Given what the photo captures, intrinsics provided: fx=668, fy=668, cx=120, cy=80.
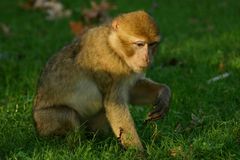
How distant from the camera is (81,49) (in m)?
5.90

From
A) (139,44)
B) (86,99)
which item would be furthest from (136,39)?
(86,99)

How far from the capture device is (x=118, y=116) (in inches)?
221

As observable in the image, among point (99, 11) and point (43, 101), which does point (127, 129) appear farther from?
point (99, 11)

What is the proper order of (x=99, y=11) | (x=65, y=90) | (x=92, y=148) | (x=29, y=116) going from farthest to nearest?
(x=99, y=11) < (x=29, y=116) < (x=65, y=90) < (x=92, y=148)

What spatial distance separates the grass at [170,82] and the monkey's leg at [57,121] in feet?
0.28

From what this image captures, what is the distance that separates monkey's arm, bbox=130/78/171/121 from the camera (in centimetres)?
585

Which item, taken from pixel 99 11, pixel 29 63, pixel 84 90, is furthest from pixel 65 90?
pixel 99 11

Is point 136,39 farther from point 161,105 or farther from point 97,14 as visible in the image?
point 97,14

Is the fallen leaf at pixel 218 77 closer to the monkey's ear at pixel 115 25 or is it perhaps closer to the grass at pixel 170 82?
the grass at pixel 170 82

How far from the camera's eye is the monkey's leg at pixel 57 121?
5.77 m

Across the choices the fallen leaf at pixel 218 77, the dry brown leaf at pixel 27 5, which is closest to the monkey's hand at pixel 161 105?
the fallen leaf at pixel 218 77

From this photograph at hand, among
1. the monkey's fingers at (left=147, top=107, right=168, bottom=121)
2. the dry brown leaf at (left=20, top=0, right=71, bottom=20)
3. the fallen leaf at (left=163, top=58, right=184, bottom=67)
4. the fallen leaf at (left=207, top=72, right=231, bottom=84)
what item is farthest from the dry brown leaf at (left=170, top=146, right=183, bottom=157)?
the dry brown leaf at (left=20, top=0, right=71, bottom=20)

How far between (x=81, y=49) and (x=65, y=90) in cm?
39

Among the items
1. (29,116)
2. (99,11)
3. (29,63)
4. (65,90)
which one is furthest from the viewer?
(99,11)
